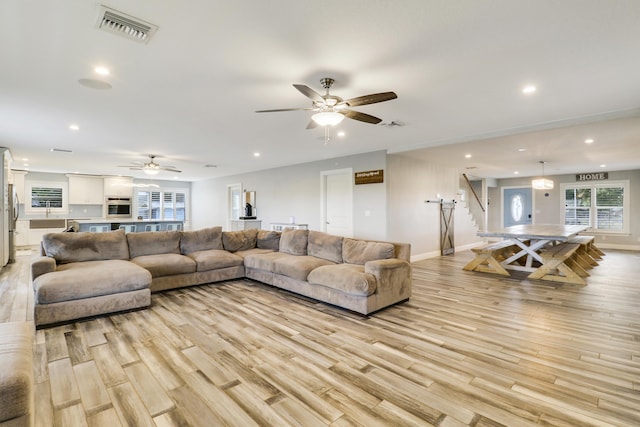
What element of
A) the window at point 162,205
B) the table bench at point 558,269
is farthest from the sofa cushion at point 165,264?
the window at point 162,205

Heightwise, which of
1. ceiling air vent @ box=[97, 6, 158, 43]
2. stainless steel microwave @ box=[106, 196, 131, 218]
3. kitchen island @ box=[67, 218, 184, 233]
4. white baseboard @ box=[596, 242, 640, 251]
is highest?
ceiling air vent @ box=[97, 6, 158, 43]

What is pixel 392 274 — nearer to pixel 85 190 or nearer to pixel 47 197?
pixel 85 190

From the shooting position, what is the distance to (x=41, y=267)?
11.6 feet

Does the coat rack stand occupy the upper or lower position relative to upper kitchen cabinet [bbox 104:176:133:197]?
lower

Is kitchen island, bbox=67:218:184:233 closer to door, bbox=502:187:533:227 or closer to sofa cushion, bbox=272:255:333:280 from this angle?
sofa cushion, bbox=272:255:333:280

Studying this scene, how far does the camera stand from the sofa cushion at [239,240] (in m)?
5.61

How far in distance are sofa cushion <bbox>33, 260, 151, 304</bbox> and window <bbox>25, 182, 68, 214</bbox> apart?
8500 mm

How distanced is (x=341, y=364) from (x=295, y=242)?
286cm

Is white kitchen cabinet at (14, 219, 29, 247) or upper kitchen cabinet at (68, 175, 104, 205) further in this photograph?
upper kitchen cabinet at (68, 175, 104, 205)

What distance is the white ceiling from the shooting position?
206 cm

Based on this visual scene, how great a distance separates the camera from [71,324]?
127 inches

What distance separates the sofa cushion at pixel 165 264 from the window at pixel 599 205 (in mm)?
11779

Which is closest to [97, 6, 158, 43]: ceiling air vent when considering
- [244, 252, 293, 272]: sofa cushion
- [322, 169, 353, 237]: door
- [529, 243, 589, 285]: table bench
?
[244, 252, 293, 272]: sofa cushion

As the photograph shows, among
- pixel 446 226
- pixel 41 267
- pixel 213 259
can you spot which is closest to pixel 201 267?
pixel 213 259
